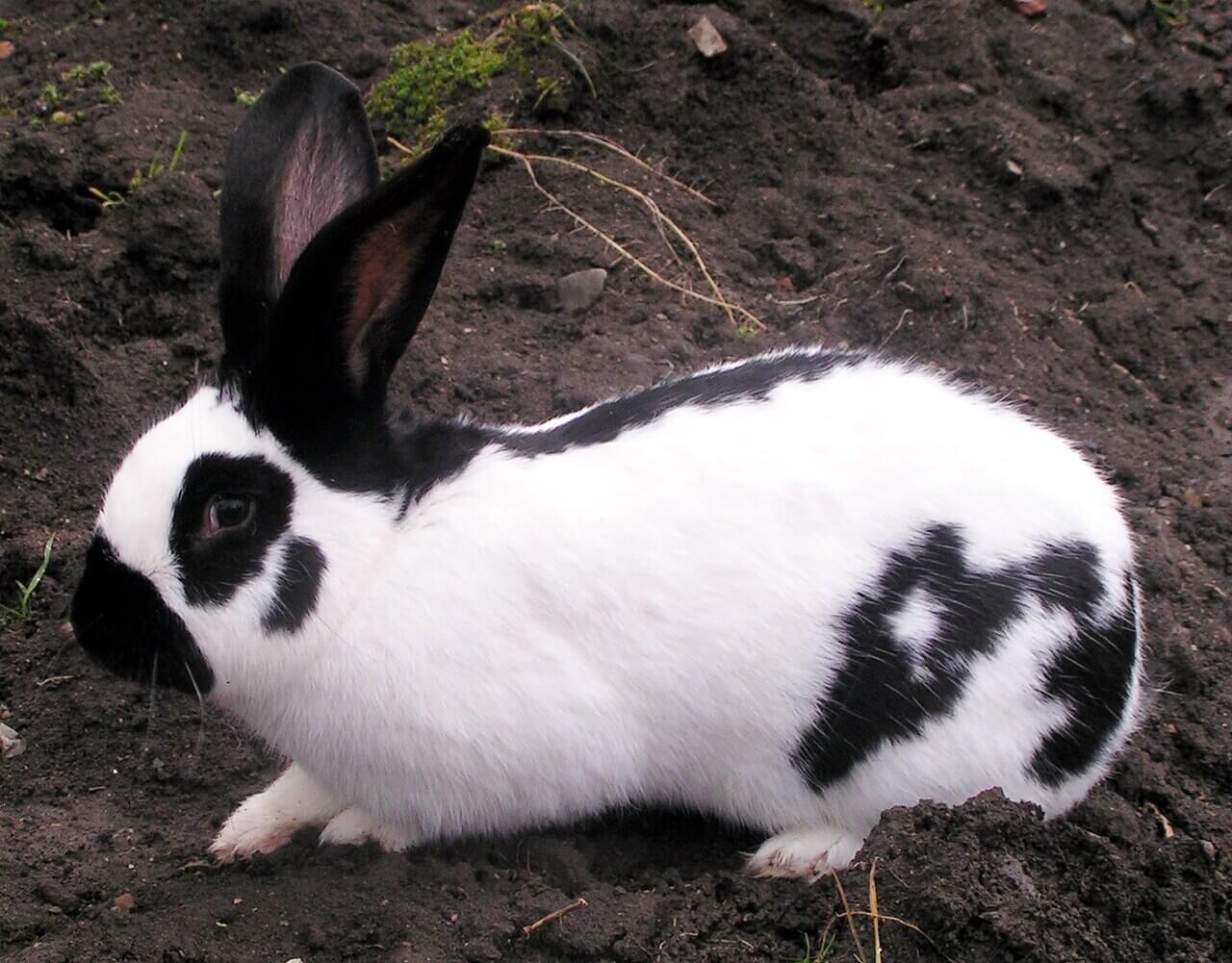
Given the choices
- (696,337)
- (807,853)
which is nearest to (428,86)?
(696,337)

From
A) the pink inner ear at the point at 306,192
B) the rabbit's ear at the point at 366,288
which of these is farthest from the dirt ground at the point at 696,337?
the pink inner ear at the point at 306,192

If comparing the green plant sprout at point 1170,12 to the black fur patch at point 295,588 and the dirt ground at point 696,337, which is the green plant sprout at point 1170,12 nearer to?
the dirt ground at point 696,337

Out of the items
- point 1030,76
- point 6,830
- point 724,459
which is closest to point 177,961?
point 6,830

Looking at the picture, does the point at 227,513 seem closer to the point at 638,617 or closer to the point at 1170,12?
the point at 638,617

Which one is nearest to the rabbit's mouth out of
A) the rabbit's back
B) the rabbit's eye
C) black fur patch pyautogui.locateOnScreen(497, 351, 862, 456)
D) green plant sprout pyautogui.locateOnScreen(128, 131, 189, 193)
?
the rabbit's eye

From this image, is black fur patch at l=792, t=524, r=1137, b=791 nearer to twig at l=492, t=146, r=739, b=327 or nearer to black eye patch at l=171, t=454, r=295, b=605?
black eye patch at l=171, t=454, r=295, b=605

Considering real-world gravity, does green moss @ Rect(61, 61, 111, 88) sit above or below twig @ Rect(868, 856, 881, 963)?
above

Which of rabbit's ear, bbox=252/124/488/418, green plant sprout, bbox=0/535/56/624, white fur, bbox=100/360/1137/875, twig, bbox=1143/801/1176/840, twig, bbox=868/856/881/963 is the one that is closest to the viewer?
rabbit's ear, bbox=252/124/488/418
